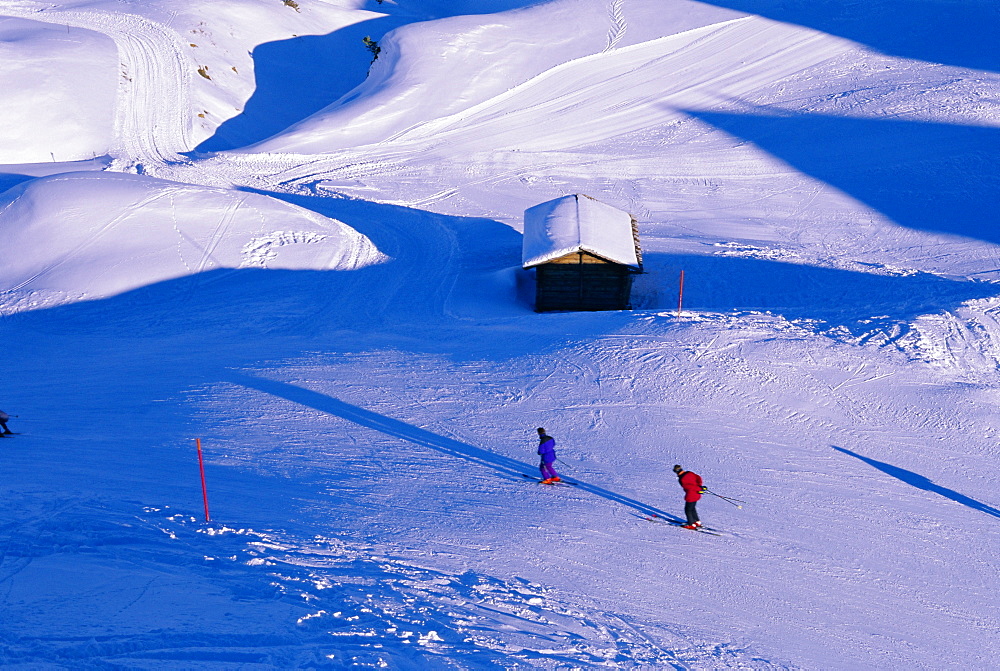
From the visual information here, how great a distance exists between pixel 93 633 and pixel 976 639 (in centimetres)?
903

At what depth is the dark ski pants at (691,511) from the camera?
9.72m

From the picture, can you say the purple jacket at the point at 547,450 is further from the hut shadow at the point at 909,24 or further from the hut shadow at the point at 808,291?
the hut shadow at the point at 909,24

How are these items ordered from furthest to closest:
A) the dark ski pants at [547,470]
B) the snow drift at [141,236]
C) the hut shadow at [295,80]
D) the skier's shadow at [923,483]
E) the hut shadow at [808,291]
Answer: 1. the hut shadow at [295,80]
2. the snow drift at [141,236]
3. the hut shadow at [808,291]
4. the skier's shadow at [923,483]
5. the dark ski pants at [547,470]

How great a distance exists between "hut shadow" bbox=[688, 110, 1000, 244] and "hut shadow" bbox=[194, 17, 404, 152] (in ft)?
58.3

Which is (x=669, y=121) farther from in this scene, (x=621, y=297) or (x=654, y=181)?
(x=621, y=297)

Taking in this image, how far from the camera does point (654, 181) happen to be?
88.8ft

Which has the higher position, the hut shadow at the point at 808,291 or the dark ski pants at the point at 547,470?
the hut shadow at the point at 808,291

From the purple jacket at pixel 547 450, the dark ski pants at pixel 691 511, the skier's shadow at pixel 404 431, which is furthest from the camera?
the skier's shadow at pixel 404 431

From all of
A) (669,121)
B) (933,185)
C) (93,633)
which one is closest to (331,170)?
(669,121)

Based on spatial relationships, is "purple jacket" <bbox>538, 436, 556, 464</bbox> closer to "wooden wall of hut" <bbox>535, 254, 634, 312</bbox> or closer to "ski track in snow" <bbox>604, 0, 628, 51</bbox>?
"wooden wall of hut" <bbox>535, 254, 634, 312</bbox>

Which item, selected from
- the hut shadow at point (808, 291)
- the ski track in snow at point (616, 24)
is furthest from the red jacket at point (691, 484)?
the ski track in snow at point (616, 24)

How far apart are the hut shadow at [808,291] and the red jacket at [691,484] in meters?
7.41

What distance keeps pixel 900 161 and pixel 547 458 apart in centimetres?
2232

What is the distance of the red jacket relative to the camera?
31.4 ft
